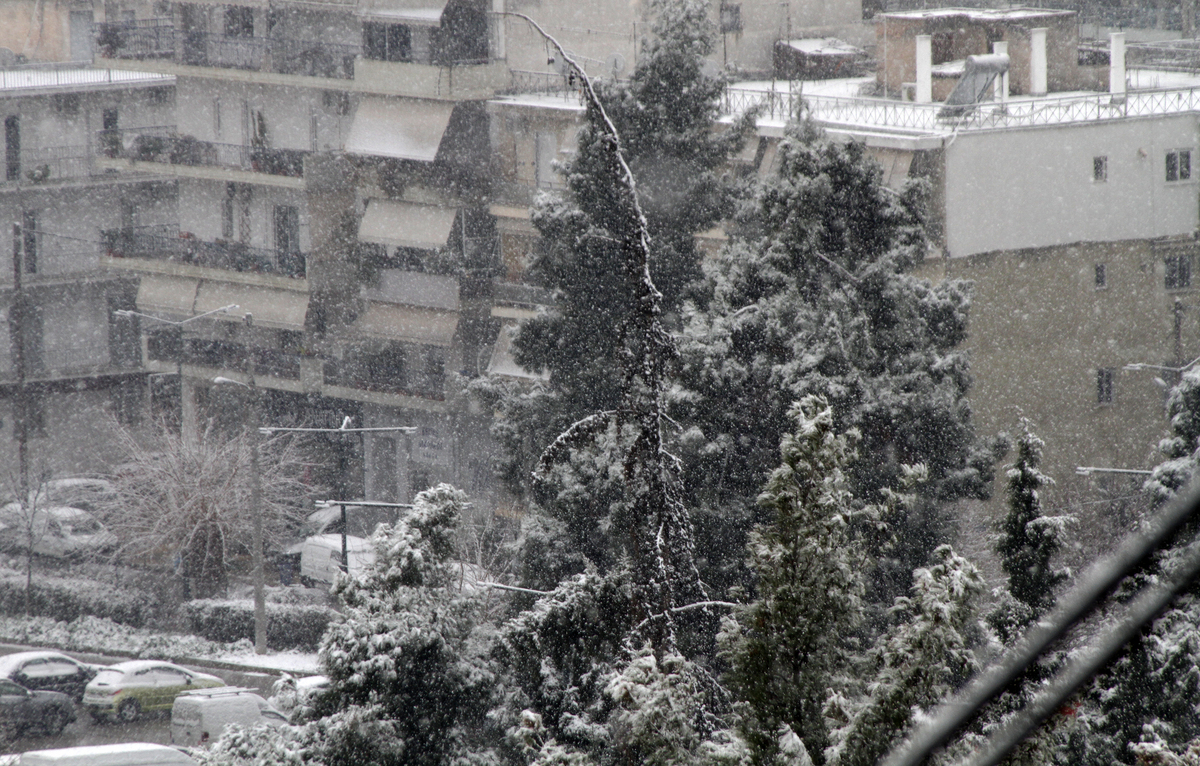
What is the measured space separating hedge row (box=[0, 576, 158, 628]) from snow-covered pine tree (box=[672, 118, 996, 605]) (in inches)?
589

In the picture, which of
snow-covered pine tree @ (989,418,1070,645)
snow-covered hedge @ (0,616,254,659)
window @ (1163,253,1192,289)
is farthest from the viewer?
window @ (1163,253,1192,289)

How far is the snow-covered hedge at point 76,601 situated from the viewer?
2738 cm

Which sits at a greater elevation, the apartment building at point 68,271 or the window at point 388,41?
the window at point 388,41

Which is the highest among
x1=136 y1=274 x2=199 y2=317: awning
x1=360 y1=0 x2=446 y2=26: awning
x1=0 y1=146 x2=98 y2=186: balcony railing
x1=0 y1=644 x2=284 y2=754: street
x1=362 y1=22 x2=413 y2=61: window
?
x1=360 y1=0 x2=446 y2=26: awning

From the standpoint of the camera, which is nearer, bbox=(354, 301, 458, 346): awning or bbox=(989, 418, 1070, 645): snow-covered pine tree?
bbox=(989, 418, 1070, 645): snow-covered pine tree

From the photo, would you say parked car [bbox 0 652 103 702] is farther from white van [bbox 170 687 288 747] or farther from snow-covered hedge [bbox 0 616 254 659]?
white van [bbox 170 687 288 747]

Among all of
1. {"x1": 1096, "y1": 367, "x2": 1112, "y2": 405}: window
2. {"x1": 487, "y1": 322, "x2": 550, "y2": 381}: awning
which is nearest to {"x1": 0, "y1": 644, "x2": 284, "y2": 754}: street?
{"x1": 487, "y1": 322, "x2": 550, "y2": 381}: awning

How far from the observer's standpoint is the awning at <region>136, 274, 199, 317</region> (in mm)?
35812

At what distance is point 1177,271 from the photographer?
88.3 ft

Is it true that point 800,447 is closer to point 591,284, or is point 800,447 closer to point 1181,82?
point 591,284

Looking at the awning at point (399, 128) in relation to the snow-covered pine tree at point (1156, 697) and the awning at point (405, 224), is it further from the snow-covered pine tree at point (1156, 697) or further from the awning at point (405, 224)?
the snow-covered pine tree at point (1156, 697)

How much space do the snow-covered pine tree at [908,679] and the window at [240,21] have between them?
32.8 m

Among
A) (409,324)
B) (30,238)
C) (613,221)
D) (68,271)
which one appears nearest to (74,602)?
(409,324)

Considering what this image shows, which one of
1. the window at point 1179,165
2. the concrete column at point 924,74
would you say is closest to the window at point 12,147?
the concrete column at point 924,74
